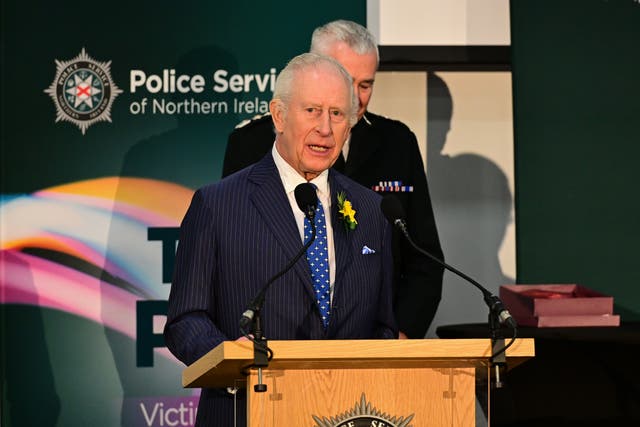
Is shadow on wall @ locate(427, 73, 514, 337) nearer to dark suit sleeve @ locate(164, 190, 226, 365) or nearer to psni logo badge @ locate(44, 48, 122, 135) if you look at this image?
psni logo badge @ locate(44, 48, 122, 135)

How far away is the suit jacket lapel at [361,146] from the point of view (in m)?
4.65

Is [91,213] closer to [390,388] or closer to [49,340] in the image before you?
[49,340]

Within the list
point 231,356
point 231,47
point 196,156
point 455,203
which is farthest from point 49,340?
point 231,356

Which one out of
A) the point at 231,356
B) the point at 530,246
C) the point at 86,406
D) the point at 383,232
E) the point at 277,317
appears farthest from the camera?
the point at 530,246

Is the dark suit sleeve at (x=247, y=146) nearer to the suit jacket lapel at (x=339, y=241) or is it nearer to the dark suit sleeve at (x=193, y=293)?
the suit jacket lapel at (x=339, y=241)

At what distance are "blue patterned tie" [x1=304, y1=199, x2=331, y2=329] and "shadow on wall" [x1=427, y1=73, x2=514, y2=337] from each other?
229 cm

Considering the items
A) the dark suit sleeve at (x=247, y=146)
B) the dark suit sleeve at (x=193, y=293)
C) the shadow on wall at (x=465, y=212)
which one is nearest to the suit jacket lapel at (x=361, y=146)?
the dark suit sleeve at (x=247, y=146)

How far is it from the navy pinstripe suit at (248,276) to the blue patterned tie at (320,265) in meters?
0.03

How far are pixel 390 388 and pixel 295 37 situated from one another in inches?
125

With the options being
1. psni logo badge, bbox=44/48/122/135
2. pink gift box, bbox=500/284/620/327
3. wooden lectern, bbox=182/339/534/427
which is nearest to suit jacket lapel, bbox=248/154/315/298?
wooden lectern, bbox=182/339/534/427

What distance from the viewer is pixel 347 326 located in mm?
3352

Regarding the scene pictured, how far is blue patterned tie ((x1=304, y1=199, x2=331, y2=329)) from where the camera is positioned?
10.9 ft

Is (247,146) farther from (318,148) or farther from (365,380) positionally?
(365,380)

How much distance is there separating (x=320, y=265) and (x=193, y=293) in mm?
380
